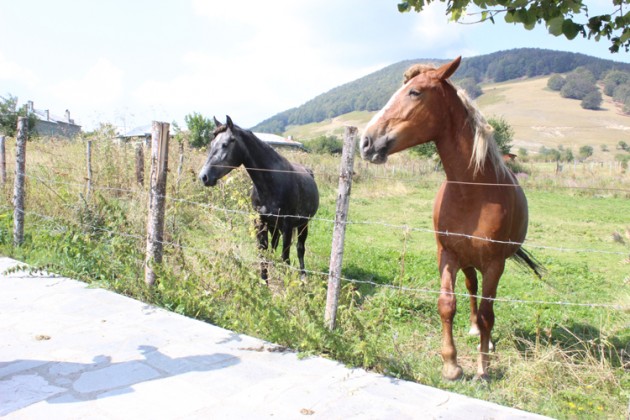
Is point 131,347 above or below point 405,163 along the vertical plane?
below

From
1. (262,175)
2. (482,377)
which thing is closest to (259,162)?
(262,175)

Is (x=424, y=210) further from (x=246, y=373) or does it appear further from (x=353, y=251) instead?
(x=246, y=373)

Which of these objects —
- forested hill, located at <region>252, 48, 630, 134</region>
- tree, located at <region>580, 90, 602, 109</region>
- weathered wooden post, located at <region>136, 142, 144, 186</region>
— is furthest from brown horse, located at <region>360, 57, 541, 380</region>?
forested hill, located at <region>252, 48, 630, 134</region>

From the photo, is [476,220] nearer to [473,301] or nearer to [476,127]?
[476,127]

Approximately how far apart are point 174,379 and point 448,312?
200 cm

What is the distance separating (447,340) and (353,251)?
447 centimetres

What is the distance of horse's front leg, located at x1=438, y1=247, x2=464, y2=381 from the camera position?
3.36m

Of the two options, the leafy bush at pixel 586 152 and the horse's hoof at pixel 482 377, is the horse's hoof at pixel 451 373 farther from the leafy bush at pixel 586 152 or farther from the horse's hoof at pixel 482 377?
the leafy bush at pixel 586 152

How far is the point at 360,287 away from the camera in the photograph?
5.88 meters

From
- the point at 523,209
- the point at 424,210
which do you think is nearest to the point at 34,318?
the point at 523,209

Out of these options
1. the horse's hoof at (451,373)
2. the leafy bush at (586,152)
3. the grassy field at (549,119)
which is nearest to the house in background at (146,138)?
the horse's hoof at (451,373)

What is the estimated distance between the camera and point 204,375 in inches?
126

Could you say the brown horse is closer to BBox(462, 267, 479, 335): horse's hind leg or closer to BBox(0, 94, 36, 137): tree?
BBox(462, 267, 479, 335): horse's hind leg

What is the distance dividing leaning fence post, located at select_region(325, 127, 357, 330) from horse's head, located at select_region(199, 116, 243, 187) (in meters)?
2.09
